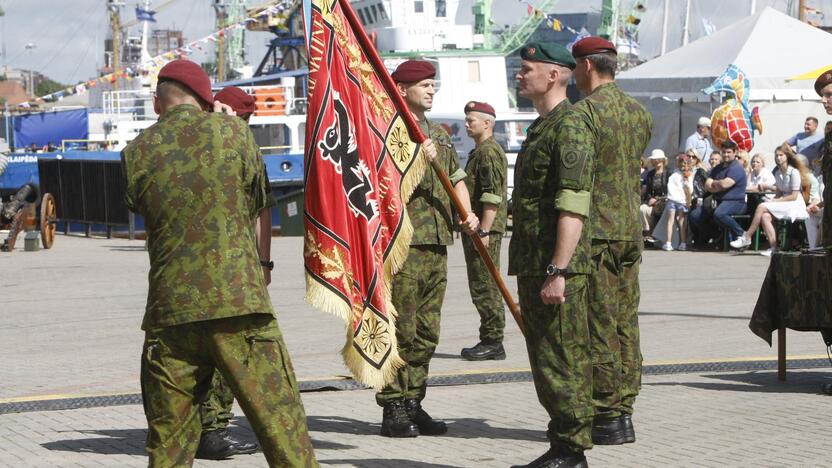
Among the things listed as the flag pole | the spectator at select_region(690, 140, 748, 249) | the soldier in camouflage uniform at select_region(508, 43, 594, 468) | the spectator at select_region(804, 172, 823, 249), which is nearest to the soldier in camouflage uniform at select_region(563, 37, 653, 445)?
the flag pole

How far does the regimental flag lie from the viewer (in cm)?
593

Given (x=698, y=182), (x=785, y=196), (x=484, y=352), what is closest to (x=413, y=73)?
(x=484, y=352)

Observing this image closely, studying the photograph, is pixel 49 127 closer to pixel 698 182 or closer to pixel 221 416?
pixel 698 182

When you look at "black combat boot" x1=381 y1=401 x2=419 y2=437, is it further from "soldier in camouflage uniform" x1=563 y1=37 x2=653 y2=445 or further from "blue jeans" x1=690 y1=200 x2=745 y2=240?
"blue jeans" x1=690 y1=200 x2=745 y2=240

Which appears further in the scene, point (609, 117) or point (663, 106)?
→ point (663, 106)

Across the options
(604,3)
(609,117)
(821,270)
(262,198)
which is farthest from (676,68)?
(604,3)

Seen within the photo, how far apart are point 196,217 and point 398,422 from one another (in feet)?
8.46

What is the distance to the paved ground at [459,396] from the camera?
21.6 ft

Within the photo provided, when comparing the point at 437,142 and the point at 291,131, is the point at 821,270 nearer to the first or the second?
the point at 437,142

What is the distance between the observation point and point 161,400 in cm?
480

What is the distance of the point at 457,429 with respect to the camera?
7.20 metres

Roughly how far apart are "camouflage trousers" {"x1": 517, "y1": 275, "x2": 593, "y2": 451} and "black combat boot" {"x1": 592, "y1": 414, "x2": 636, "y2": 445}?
89 centimetres

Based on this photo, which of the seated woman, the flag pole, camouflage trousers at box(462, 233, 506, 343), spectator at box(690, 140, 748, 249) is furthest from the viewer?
spectator at box(690, 140, 748, 249)

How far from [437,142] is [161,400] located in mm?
2964
